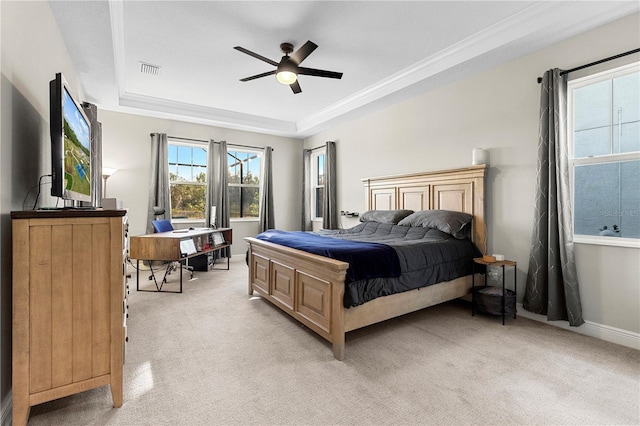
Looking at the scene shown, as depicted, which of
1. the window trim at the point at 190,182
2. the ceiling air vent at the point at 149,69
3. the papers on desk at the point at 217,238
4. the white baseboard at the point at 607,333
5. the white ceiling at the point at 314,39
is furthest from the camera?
the window trim at the point at 190,182

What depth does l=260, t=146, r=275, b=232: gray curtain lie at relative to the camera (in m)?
6.57

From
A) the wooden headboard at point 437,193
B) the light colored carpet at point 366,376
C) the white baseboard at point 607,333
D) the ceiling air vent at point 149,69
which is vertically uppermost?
the ceiling air vent at point 149,69

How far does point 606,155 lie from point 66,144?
412 centimetres

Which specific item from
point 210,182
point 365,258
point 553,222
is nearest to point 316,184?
point 210,182

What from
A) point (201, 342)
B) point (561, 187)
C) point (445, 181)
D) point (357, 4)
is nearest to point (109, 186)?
point (201, 342)

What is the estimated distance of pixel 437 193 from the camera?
3.96 metres

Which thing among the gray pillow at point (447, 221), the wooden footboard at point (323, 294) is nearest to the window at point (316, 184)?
the gray pillow at point (447, 221)

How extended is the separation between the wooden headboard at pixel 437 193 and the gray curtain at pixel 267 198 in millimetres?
2392

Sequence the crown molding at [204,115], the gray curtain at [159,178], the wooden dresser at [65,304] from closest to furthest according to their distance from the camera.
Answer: the wooden dresser at [65,304]
the crown molding at [204,115]
the gray curtain at [159,178]

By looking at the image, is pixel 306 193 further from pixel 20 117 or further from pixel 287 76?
pixel 20 117

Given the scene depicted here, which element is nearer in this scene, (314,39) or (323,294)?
(323,294)

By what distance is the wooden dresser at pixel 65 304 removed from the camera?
1.45 metres

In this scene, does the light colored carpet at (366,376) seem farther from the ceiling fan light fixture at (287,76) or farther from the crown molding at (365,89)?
the crown molding at (365,89)

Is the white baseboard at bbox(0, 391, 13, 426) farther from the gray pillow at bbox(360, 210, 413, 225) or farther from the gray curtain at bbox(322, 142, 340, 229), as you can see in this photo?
the gray curtain at bbox(322, 142, 340, 229)
